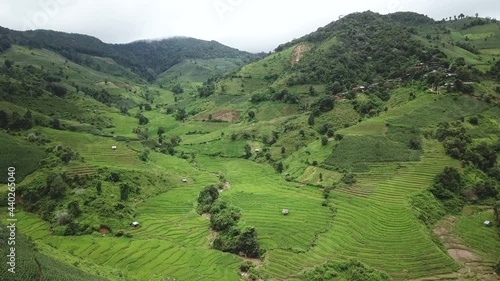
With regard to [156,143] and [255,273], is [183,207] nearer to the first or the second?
[255,273]

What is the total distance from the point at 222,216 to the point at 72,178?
31466 mm

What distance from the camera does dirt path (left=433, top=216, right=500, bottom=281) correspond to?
51875 millimetres

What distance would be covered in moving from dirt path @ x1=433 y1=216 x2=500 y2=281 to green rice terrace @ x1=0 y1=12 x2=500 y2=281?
10.1 inches

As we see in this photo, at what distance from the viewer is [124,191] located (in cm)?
7544

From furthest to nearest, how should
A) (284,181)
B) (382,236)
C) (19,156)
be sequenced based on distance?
(284,181)
(19,156)
(382,236)

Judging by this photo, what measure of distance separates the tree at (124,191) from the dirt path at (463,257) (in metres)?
55.7

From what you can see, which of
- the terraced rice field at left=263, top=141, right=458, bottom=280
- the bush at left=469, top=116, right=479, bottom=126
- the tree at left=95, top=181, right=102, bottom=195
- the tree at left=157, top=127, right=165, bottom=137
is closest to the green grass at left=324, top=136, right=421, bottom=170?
the terraced rice field at left=263, top=141, right=458, bottom=280

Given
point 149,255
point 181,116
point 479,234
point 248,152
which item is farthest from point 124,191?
point 181,116

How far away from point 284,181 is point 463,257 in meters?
39.6

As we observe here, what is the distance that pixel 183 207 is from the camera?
76875 mm

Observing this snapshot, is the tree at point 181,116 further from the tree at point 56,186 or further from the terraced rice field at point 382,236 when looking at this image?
the terraced rice field at point 382,236

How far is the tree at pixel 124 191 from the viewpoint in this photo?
74769mm

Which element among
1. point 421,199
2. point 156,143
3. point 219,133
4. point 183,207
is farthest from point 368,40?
point 183,207

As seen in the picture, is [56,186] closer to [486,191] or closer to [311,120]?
[311,120]
